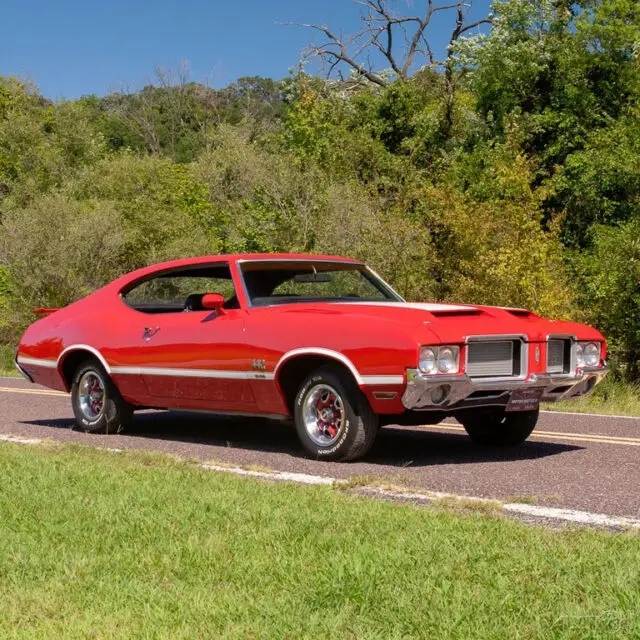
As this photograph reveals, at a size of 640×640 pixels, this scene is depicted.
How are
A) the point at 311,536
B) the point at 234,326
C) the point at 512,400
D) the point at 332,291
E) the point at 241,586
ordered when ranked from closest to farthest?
the point at 241,586 → the point at 311,536 → the point at 512,400 → the point at 234,326 → the point at 332,291

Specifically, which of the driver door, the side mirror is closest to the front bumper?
the driver door

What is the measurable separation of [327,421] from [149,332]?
88.7 inches

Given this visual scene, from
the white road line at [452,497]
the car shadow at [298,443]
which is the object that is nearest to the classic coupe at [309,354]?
the car shadow at [298,443]

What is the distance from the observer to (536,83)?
39.8 meters

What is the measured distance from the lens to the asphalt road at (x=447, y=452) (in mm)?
6797

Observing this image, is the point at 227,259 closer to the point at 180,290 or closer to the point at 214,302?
the point at 214,302

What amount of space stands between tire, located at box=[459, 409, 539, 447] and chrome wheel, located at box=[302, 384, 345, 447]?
149cm

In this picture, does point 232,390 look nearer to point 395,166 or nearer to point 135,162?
point 395,166

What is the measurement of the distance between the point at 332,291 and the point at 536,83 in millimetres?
32560

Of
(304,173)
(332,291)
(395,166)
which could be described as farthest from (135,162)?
(332,291)

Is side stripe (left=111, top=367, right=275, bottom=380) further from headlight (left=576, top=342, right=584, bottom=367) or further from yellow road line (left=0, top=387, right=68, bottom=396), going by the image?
yellow road line (left=0, top=387, right=68, bottom=396)

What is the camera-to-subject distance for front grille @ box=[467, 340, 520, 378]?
7750 millimetres

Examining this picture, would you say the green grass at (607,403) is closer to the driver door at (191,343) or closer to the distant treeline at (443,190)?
the distant treeline at (443,190)

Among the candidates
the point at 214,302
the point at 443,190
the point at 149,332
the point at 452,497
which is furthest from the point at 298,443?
the point at 443,190
